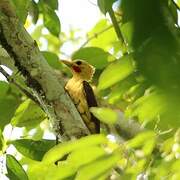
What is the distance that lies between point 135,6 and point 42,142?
2.00 meters

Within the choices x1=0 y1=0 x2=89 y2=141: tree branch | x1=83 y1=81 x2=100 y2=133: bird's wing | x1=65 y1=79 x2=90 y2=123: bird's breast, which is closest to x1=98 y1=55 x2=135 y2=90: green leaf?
x1=0 y1=0 x2=89 y2=141: tree branch

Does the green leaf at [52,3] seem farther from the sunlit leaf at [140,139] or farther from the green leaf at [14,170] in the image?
the sunlit leaf at [140,139]

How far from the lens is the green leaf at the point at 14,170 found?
1926 mm

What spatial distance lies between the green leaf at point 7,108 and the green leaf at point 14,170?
1.48 ft

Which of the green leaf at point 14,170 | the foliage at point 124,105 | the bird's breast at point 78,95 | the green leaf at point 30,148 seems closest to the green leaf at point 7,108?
the foliage at point 124,105

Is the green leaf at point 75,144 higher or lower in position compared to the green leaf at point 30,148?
higher

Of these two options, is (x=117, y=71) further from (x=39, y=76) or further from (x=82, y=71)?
(x=82, y=71)

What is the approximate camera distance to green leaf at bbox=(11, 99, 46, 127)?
260 centimetres

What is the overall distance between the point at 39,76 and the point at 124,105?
0.90 m

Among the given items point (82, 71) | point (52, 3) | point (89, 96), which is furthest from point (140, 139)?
point (82, 71)

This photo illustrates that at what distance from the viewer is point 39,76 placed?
1979mm

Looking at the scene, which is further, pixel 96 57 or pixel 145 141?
pixel 96 57

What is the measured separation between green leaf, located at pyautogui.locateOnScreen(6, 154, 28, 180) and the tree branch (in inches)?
8.5

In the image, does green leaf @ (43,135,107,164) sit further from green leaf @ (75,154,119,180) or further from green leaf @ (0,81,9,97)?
green leaf @ (0,81,9,97)
